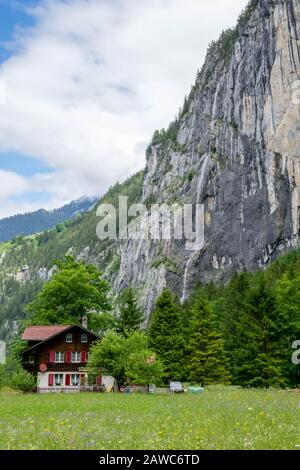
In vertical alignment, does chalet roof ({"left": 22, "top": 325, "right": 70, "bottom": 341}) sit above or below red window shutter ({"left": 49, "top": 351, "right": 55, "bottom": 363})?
above

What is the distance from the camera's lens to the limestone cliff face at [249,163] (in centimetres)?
13575

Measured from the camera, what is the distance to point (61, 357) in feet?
209

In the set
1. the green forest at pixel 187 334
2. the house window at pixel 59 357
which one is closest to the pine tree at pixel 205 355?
the green forest at pixel 187 334

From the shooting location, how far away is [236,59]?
166 metres

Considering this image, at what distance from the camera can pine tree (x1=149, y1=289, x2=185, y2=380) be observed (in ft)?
189

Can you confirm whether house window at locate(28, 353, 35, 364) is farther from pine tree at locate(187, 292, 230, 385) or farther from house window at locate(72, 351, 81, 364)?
pine tree at locate(187, 292, 230, 385)

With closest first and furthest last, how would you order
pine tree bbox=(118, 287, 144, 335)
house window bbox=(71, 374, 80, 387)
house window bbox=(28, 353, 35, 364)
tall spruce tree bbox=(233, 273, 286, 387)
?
tall spruce tree bbox=(233, 273, 286, 387) < house window bbox=(71, 374, 80, 387) < house window bbox=(28, 353, 35, 364) < pine tree bbox=(118, 287, 144, 335)

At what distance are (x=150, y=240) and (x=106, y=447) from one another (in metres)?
175

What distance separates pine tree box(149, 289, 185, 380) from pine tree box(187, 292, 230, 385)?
1170 mm

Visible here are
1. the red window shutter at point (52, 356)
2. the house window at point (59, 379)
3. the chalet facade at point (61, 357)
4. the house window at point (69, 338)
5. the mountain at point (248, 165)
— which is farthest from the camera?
the mountain at point (248, 165)

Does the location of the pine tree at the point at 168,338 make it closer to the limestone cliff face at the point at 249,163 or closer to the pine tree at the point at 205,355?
the pine tree at the point at 205,355

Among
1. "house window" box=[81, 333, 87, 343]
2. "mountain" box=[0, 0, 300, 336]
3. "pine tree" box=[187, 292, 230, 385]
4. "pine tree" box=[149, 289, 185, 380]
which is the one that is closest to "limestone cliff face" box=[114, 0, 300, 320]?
"mountain" box=[0, 0, 300, 336]

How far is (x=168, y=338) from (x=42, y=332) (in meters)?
14.0

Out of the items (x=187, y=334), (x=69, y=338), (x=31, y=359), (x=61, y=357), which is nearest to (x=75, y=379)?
(x=61, y=357)
